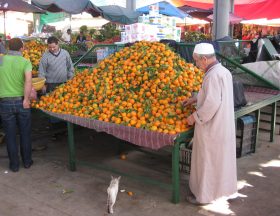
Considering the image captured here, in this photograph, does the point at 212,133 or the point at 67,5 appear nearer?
the point at 212,133

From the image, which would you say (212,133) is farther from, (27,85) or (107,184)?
(27,85)

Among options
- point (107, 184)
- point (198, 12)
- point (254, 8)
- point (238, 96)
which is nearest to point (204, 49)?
point (238, 96)

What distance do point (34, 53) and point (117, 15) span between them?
330 inches

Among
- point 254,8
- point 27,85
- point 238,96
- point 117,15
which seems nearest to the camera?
point 27,85

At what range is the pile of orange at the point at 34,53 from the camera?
284 inches

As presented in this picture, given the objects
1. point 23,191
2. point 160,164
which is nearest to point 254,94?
point 160,164

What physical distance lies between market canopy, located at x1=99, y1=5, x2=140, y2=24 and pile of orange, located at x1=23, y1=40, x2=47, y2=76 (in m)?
6.67

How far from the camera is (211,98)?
3.52 metres

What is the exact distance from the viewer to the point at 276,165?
→ 5.32 metres

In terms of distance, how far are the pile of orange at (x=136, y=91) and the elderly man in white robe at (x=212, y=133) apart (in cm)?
31

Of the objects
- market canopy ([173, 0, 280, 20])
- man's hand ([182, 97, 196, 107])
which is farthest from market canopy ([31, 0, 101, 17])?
market canopy ([173, 0, 280, 20])

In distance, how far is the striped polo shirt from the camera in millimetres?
6074

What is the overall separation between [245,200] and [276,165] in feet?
4.71

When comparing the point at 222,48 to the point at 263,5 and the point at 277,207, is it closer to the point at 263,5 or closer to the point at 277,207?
the point at 277,207
